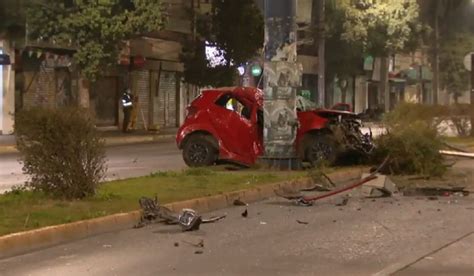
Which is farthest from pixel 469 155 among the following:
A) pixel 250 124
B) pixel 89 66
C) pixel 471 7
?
pixel 471 7

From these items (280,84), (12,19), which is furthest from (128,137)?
(280,84)

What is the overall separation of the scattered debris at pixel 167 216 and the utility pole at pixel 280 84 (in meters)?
5.72

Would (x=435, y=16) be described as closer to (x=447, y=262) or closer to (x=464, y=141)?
(x=464, y=141)

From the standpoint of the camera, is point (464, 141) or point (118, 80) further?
point (118, 80)

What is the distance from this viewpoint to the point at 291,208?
12.2 meters

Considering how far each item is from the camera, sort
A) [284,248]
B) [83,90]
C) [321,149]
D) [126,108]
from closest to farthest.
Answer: [284,248] → [321,149] → [83,90] → [126,108]

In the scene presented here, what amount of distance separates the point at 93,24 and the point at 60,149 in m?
17.0

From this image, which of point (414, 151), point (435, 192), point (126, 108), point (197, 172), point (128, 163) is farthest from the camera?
point (126, 108)

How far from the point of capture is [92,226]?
9.37 m

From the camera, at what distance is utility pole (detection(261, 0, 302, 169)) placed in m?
16.2

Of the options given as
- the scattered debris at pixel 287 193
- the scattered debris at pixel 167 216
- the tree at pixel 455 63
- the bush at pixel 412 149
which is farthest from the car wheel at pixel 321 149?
the tree at pixel 455 63

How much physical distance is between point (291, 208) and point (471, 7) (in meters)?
48.0

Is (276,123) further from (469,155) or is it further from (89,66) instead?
(89,66)

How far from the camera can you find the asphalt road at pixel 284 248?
7487 mm
